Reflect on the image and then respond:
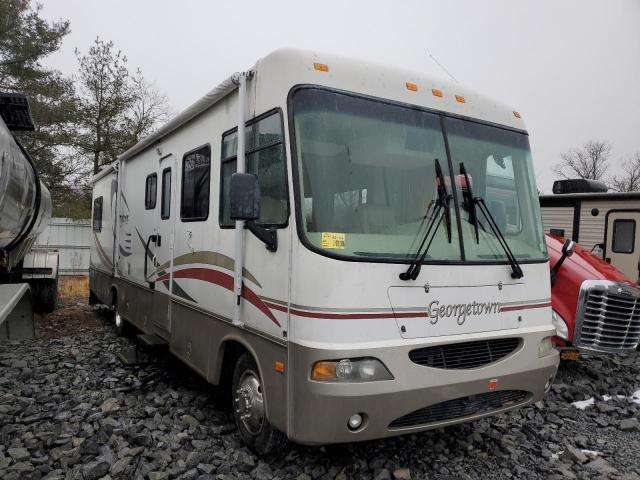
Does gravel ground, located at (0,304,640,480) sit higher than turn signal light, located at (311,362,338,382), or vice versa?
turn signal light, located at (311,362,338,382)

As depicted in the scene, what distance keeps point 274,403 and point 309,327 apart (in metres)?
0.65

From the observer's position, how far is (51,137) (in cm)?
1769

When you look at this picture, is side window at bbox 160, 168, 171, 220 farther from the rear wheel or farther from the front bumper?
the front bumper

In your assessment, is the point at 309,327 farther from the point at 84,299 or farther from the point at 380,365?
the point at 84,299

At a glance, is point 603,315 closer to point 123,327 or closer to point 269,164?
point 269,164

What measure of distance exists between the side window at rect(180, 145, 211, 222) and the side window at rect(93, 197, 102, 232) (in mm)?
4831

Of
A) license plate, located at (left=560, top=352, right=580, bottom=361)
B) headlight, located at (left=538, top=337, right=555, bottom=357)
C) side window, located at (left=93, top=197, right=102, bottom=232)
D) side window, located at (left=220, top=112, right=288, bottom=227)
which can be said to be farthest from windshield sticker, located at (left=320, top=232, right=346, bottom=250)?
side window, located at (left=93, top=197, right=102, bottom=232)

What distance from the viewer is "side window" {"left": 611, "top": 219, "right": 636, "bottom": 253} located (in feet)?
25.3

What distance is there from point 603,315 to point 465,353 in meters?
3.03

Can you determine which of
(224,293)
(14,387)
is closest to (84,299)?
(14,387)

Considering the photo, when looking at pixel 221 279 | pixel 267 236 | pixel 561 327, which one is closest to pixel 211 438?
pixel 221 279

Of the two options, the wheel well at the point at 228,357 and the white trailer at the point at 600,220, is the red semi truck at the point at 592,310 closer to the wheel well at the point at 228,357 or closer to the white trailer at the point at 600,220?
the white trailer at the point at 600,220

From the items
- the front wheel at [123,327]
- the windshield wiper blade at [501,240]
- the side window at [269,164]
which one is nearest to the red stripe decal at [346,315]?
the side window at [269,164]

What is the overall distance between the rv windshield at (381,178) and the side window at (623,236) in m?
4.99
